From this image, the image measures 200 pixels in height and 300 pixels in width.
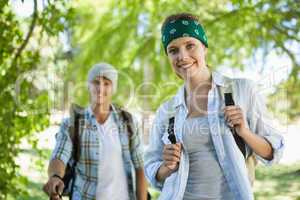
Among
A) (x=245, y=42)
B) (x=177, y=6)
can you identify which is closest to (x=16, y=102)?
(x=177, y=6)

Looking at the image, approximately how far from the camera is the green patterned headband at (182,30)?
1.88 metres

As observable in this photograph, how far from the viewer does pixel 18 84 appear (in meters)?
3.71

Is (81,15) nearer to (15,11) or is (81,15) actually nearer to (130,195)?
(15,11)

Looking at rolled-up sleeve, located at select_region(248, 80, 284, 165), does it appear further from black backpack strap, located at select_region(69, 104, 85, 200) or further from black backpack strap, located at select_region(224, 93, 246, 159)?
black backpack strap, located at select_region(69, 104, 85, 200)

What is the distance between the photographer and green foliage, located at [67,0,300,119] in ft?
18.8

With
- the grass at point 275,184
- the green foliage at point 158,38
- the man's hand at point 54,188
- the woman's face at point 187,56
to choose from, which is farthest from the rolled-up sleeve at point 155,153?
the green foliage at point 158,38

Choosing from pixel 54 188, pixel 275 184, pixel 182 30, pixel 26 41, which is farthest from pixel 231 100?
→ pixel 275 184

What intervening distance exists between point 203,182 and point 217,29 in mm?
5037

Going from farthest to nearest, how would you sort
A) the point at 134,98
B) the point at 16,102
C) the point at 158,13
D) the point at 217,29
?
the point at 134,98 < the point at 158,13 < the point at 217,29 < the point at 16,102

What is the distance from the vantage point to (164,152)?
1800mm

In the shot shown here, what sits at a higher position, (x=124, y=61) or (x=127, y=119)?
(x=124, y=61)

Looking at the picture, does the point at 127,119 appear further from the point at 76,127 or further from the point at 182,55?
the point at 182,55

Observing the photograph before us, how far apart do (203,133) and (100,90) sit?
3.87 ft

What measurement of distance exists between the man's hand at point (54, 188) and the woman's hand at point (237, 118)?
0.99 metres
